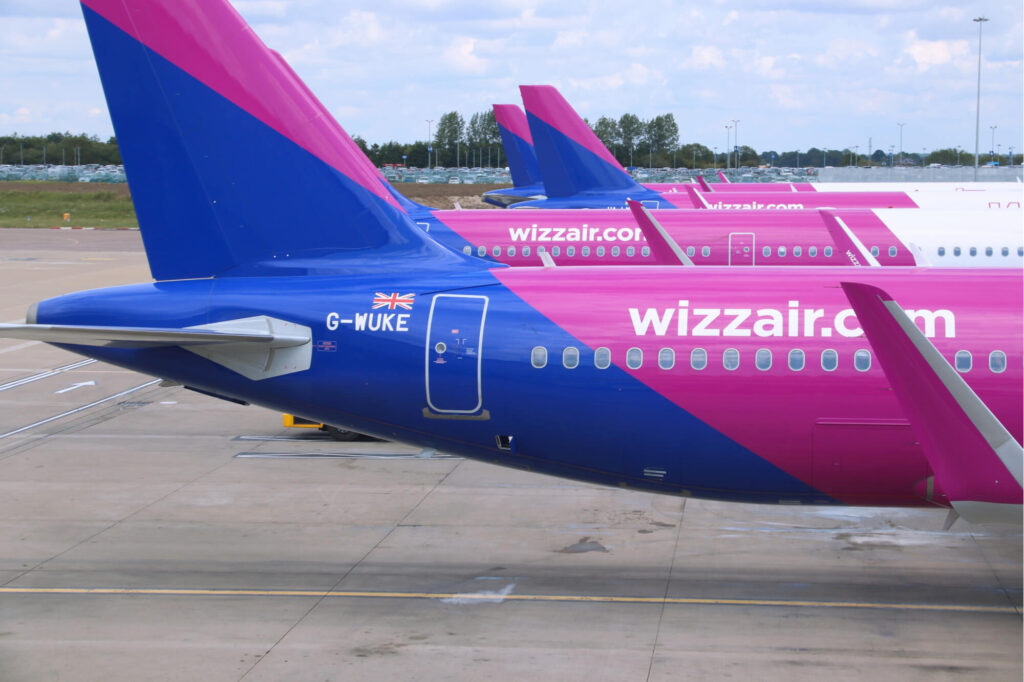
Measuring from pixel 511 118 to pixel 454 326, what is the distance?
4686 centimetres

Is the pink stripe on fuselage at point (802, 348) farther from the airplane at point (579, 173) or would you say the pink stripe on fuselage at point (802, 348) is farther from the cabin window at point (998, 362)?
the airplane at point (579, 173)

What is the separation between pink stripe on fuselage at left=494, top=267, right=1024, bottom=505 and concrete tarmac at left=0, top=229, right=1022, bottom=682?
1.91m

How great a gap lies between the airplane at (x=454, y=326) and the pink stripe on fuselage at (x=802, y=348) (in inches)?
1.0

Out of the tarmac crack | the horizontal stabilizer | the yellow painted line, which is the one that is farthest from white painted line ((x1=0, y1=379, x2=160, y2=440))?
the horizontal stabilizer

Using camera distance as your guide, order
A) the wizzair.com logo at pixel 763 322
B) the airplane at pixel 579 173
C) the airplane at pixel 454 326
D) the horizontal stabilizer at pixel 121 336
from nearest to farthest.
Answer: the horizontal stabilizer at pixel 121 336
the airplane at pixel 454 326
the wizzair.com logo at pixel 763 322
the airplane at pixel 579 173

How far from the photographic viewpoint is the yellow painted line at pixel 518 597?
1412 centimetres

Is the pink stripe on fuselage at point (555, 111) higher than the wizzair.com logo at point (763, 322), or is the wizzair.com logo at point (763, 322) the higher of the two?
the pink stripe on fuselage at point (555, 111)

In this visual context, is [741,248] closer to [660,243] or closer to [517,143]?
[660,243]

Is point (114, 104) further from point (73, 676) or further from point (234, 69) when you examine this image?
point (73, 676)

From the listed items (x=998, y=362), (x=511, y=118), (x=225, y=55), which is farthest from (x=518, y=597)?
(x=511, y=118)

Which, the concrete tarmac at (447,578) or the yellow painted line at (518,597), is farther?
the yellow painted line at (518,597)

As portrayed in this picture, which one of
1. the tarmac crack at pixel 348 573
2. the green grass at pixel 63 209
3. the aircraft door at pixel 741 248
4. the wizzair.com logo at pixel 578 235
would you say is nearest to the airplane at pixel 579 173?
the wizzair.com logo at pixel 578 235

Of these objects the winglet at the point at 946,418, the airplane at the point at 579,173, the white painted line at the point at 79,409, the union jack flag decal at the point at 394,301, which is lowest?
the white painted line at the point at 79,409

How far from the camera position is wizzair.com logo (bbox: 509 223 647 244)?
30.6m
